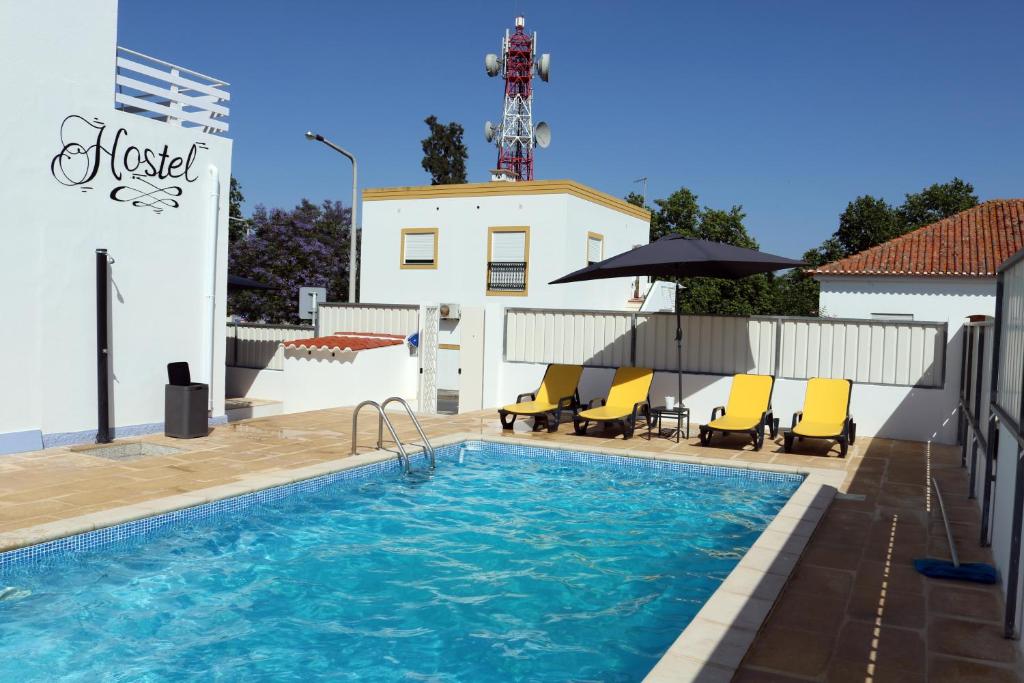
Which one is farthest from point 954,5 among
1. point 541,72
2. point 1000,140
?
point 541,72

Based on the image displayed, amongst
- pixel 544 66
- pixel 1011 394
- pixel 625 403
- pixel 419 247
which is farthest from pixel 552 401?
pixel 544 66

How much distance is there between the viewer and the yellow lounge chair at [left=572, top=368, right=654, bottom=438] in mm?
11531

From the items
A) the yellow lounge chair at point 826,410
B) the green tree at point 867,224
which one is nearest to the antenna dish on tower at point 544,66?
the green tree at point 867,224

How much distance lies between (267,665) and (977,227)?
27648 mm

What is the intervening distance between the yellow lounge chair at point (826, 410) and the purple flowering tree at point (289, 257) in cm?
2803

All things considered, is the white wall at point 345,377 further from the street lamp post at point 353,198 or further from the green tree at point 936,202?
the green tree at point 936,202

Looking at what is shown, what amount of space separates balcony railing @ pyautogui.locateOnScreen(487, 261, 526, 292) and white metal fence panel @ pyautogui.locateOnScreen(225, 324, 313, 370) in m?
6.11

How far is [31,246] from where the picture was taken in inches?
359

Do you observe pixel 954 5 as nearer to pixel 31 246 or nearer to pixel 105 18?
pixel 105 18

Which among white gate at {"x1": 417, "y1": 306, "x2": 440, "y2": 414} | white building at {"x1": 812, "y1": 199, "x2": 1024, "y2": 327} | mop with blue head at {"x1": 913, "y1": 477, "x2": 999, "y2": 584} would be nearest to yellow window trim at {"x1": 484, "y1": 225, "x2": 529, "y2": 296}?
white gate at {"x1": 417, "y1": 306, "x2": 440, "y2": 414}

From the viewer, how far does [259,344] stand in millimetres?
16250

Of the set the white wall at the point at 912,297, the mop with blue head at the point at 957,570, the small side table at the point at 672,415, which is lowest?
the mop with blue head at the point at 957,570

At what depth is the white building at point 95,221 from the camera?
8.99 m

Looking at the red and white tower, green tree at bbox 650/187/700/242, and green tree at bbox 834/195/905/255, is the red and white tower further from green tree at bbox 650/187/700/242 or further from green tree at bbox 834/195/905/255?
green tree at bbox 834/195/905/255
